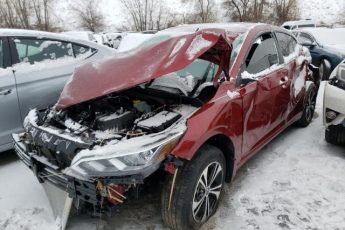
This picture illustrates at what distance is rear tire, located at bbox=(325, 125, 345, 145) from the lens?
416cm

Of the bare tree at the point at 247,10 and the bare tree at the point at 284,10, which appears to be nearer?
the bare tree at the point at 247,10

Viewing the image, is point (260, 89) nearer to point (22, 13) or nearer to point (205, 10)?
point (22, 13)

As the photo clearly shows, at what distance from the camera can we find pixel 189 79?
126 inches

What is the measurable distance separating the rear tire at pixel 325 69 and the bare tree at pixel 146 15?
82.7 ft

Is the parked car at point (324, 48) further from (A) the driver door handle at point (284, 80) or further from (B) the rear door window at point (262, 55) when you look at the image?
(B) the rear door window at point (262, 55)

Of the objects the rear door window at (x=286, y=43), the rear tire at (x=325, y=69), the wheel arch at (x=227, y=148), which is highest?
the rear door window at (x=286, y=43)

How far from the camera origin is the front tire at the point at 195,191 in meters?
2.56

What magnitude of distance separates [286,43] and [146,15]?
3049 cm

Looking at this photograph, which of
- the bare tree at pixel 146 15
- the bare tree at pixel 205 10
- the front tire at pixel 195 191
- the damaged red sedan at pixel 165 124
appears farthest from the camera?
the bare tree at pixel 146 15

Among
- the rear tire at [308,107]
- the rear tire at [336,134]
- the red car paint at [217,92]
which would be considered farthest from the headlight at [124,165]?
the rear tire at [308,107]

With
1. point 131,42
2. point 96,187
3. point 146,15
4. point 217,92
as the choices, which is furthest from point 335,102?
point 146,15

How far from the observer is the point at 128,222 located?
301 cm

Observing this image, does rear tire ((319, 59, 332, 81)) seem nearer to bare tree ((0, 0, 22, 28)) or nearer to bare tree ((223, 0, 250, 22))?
bare tree ((223, 0, 250, 22))

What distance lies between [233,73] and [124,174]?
1.43 m
